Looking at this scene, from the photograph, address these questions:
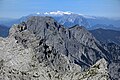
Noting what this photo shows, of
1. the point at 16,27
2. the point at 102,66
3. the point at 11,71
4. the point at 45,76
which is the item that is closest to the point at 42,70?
the point at 45,76

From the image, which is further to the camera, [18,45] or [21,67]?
[18,45]

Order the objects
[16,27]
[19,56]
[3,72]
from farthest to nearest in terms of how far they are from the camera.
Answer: [16,27]
[19,56]
[3,72]

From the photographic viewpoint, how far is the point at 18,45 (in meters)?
56.9

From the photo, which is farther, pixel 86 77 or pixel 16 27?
pixel 16 27

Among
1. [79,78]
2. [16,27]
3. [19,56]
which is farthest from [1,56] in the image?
[16,27]

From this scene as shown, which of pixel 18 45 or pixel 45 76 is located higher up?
pixel 18 45

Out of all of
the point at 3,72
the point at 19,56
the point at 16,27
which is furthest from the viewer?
the point at 16,27

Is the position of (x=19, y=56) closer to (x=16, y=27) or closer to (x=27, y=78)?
(x=27, y=78)

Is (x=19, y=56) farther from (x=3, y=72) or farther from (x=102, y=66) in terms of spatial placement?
(x=102, y=66)

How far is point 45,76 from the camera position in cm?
5284

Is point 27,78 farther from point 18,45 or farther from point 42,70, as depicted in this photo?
point 18,45

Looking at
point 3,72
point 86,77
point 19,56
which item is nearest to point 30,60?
point 19,56

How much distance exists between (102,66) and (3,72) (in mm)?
13490

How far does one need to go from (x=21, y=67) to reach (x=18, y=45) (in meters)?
5.61
